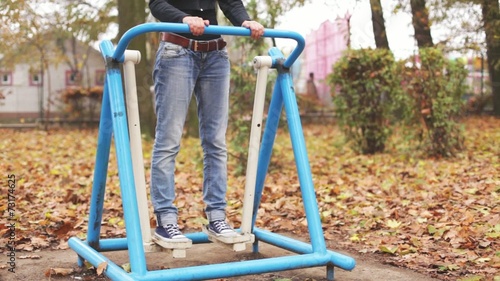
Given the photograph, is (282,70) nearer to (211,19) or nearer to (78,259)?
(211,19)

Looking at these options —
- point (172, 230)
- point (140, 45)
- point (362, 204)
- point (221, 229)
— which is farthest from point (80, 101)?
point (172, 230)

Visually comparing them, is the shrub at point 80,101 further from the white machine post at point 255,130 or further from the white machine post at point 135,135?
the white machine post at point 135,135

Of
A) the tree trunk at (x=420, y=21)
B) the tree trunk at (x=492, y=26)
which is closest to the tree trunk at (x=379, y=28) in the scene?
the tree trunk at (x=420, y=21)

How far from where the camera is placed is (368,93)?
9.09 metres

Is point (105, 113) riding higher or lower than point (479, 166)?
higher

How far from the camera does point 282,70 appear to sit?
11.2 feet

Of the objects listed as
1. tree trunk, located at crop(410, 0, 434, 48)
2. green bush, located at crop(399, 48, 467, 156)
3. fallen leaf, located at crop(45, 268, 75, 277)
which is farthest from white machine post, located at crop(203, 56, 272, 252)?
tree trunk, located at crop(410, 0, 434, 48)

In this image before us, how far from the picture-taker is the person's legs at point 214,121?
3.36m

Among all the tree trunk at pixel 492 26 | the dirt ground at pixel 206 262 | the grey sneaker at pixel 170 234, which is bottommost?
the dirt ground at pixel 206 262

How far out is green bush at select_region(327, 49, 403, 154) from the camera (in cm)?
900

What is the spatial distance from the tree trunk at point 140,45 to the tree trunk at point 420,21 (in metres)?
5.51

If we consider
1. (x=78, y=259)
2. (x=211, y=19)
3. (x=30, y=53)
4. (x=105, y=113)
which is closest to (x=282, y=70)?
(x=211, y=19)

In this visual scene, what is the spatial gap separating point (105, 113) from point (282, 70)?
3.22 ft

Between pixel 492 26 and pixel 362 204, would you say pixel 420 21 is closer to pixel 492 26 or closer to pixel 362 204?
pixel 492 26
